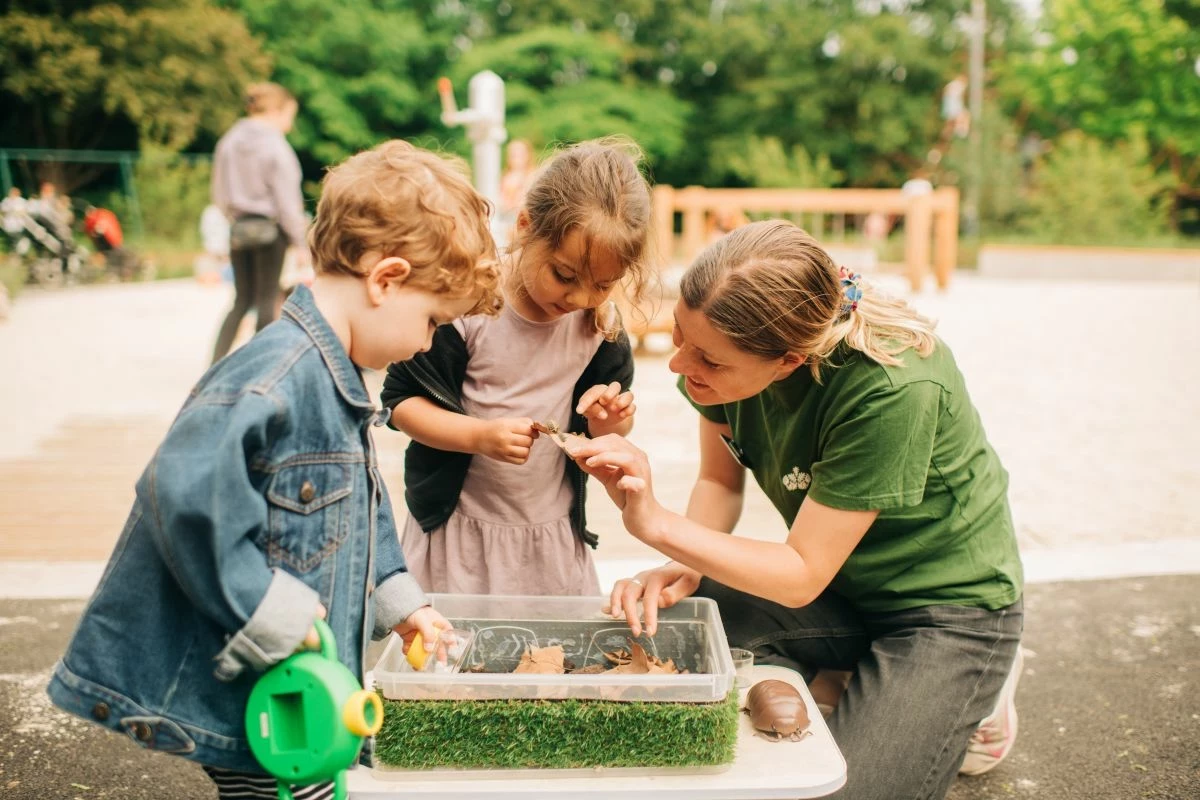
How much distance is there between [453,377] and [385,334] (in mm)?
568

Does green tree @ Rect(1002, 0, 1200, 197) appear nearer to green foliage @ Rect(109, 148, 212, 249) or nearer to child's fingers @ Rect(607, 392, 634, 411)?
green foliage @ Rect(109, 148, 212, 249)

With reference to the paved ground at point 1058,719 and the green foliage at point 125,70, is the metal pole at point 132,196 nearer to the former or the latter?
the green foliage at point 125,70

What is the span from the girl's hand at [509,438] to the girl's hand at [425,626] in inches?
12.6

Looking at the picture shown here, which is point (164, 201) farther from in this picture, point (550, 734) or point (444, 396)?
point (550, 734)

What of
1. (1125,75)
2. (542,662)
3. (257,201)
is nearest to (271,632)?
(542,662)

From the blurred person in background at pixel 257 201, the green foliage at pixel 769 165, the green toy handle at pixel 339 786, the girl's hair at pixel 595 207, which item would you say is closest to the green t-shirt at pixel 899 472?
the girl's hair at pixel 595 207

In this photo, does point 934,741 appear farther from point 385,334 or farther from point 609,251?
point 385,334

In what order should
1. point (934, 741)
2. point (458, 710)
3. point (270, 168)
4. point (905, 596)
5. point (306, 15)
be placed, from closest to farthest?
Answer: point (458, 710) → point (934, 741) → point (905, 596) → point (270, 168) → point (306, 15)

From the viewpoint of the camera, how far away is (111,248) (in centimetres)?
1650

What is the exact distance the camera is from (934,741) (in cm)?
189

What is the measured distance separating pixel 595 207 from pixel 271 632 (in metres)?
0.97

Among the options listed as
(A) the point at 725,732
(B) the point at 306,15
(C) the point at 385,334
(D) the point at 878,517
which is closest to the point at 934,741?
(D) the point at 878,517

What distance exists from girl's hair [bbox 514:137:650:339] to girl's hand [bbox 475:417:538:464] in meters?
0.32

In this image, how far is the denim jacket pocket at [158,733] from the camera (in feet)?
4.64
